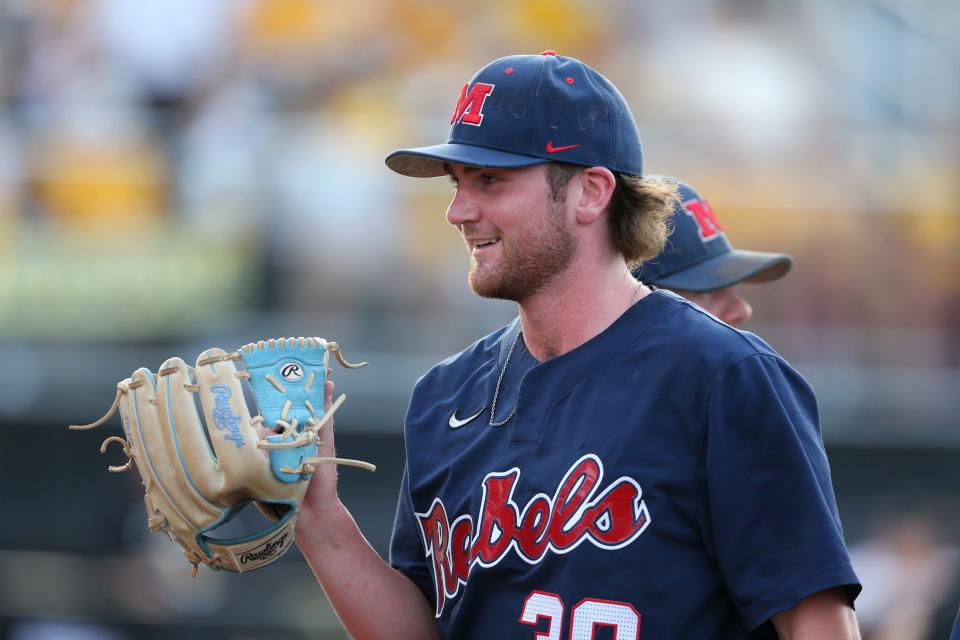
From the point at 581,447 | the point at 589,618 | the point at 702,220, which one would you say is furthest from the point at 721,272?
the point at 589,618

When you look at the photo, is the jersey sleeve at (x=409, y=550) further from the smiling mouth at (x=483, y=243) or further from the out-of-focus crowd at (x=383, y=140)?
the out-of-focus crowd at (x=383, y=140)

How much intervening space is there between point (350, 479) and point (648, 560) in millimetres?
4854

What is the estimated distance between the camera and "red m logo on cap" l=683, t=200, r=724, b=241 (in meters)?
2.77

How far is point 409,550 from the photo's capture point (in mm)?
2355

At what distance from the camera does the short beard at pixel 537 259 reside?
205cm

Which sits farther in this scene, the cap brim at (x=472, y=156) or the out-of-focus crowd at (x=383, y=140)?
the out-of-focus crowd at (x=383, y=140)

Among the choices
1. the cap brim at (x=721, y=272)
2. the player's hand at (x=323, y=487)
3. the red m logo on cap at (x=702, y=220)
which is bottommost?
the player's hand at (x=323, y=487)

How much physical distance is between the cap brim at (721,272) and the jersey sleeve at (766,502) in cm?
79

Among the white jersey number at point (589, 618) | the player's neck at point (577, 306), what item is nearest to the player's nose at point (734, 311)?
the player's neck at point (577, 306)

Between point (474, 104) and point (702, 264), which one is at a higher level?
point (474, 104)

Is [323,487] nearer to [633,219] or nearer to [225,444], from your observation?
[225,444]

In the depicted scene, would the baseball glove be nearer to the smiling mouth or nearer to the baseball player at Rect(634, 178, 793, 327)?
the smiling mouth

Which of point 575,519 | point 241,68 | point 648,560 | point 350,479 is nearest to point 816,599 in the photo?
point 648,560

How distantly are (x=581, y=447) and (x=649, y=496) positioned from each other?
0.13 meters
